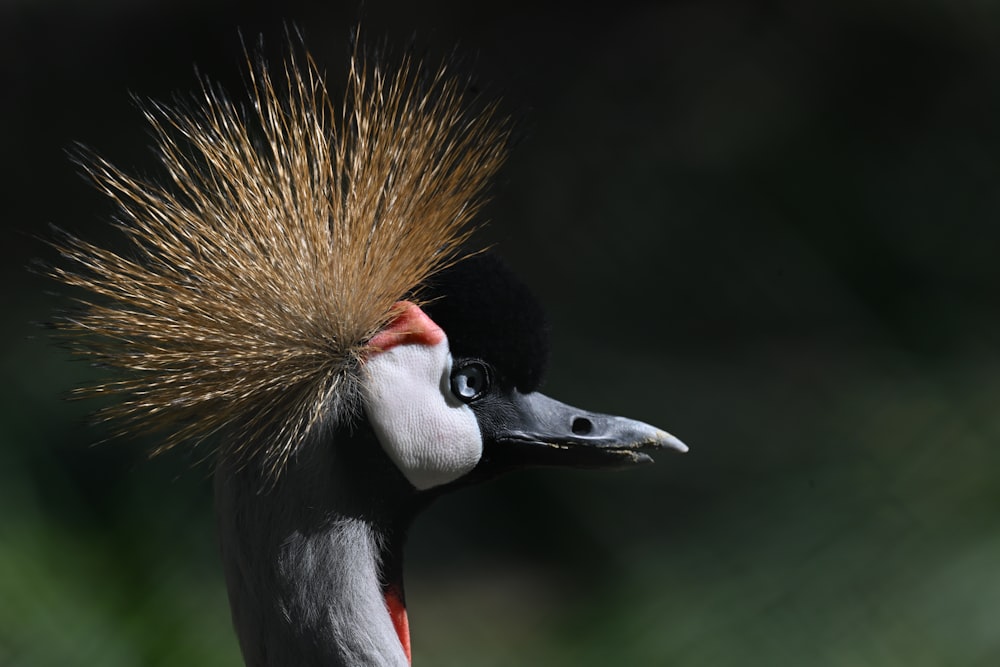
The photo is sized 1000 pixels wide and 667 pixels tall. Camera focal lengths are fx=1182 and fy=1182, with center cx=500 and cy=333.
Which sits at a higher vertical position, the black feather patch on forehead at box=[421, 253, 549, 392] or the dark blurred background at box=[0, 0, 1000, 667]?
the black feather patch on forehead at box=[421, 253, 549, 392]

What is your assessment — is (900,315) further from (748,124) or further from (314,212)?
(314,212)

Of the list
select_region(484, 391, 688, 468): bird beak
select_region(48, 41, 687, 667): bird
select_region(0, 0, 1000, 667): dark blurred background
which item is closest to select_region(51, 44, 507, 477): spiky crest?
select_region(48, 41, 687, 667): bird

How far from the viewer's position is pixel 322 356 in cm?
92

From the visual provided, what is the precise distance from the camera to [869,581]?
236cm

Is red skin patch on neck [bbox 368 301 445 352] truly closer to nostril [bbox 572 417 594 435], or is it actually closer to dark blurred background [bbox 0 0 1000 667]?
nostril [bbox 572 417 594 435]

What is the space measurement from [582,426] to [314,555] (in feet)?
0.81

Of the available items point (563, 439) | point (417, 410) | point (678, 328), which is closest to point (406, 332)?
point (417, 410)

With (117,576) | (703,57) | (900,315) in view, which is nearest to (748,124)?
(703,57)

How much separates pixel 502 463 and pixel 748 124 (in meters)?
2.09

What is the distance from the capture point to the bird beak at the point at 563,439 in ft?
3.25

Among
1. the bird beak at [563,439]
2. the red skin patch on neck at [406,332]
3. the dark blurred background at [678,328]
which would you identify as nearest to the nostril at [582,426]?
the bird beak at [563,439]

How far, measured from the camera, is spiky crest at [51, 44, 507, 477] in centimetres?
91

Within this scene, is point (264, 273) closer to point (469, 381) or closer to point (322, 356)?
point (322, 356)

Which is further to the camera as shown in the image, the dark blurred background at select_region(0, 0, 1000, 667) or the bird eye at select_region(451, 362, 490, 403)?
the dark blurred background at select_region(0, 0, 1000, 667)
